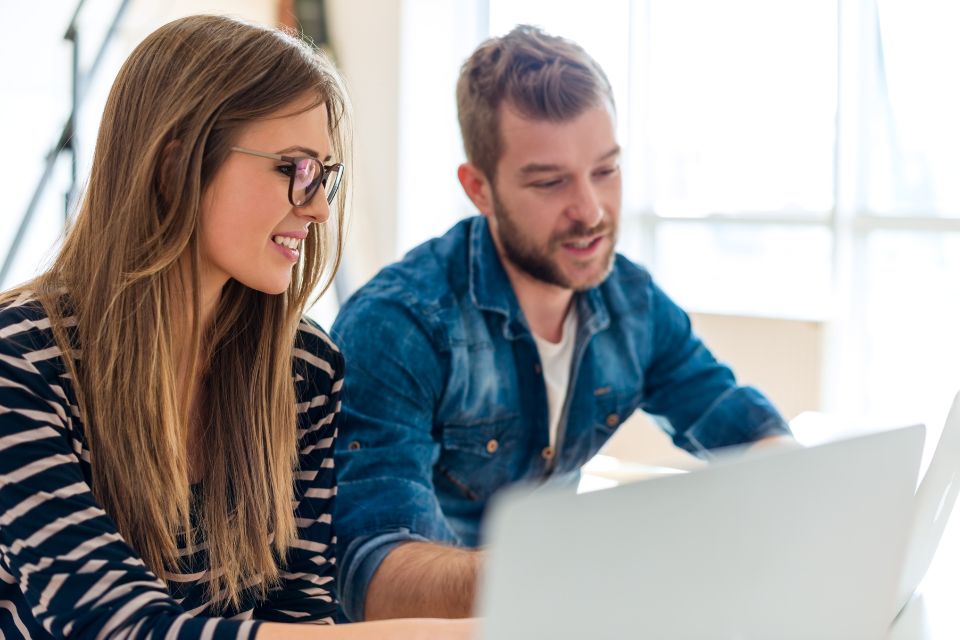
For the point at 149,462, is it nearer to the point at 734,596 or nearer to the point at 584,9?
the point at 734,596

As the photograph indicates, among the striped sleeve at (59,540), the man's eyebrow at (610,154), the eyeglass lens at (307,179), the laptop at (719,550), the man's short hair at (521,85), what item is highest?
the man's short hair at (521,85)

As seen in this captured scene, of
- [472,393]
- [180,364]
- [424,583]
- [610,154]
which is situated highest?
[610,154]

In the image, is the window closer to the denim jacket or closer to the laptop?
the denim jacket

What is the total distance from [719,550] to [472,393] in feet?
3.04

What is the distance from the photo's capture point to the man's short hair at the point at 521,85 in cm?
154

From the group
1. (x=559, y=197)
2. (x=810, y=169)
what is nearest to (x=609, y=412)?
(x=559, y=197)

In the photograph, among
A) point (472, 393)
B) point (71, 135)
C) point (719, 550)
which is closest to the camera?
point (719, 550)

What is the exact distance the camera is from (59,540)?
913mm

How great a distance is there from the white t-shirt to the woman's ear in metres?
0.22

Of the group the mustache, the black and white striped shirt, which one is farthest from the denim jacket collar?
the black and white striped shirt

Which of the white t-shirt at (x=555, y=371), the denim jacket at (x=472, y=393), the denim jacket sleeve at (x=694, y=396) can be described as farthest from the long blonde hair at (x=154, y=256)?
the denim jacket sleeve at (x=694, y=396)

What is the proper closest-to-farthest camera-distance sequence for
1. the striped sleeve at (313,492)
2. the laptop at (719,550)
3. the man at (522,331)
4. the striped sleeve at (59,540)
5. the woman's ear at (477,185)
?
1. the laptop at (719,550)
2. the striped sleeve at (59,540)
3. the striped sleeve at (313,492)
4. the man at (522,331)
5. the woman's ear at (477,185)

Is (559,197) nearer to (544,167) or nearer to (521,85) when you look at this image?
(544,167)

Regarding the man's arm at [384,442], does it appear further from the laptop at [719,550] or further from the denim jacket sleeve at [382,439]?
the laptop at [719,550]
